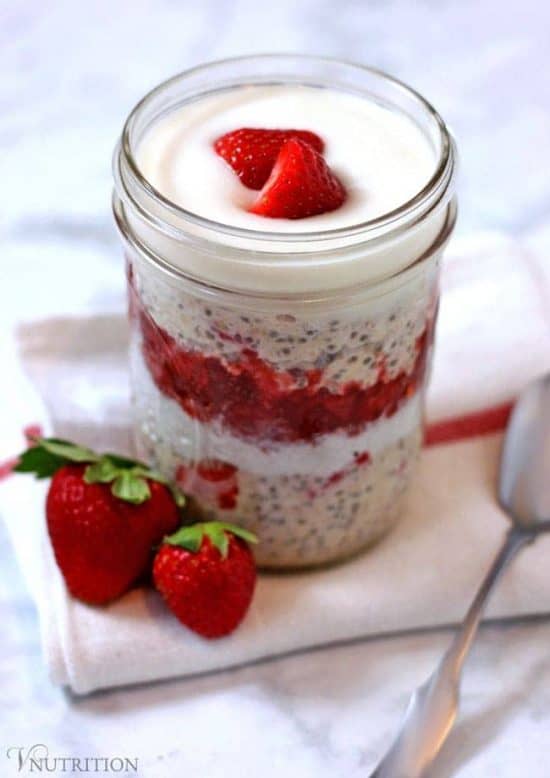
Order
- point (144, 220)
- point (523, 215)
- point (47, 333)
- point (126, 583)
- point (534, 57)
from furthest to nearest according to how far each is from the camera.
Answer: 1. point (534, 57)
2. point (523, 215)
3. point (47, 333)
4. point (126, 583)
5. point (144, 220)

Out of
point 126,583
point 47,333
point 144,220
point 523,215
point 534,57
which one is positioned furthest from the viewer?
point 534,57

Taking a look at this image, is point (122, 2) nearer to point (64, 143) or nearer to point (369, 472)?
point (64, 143)

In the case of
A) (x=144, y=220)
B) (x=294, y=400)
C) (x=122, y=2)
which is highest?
(x=144, y=220)

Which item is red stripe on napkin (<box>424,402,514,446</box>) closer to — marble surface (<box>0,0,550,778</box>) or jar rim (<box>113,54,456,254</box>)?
marble surface (<box>0,0,550,778</box>)

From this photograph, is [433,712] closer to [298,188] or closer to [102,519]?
[102,519]

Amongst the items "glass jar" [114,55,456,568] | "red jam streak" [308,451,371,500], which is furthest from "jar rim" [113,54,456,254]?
"red jam streak" [308,451,371,500]

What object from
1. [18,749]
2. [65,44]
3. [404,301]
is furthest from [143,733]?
[65,44]

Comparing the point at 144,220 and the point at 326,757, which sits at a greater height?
the point at 144,220

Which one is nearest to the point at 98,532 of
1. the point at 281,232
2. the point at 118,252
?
the point at 281,232

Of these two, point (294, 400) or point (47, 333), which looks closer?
point (294, 400)
